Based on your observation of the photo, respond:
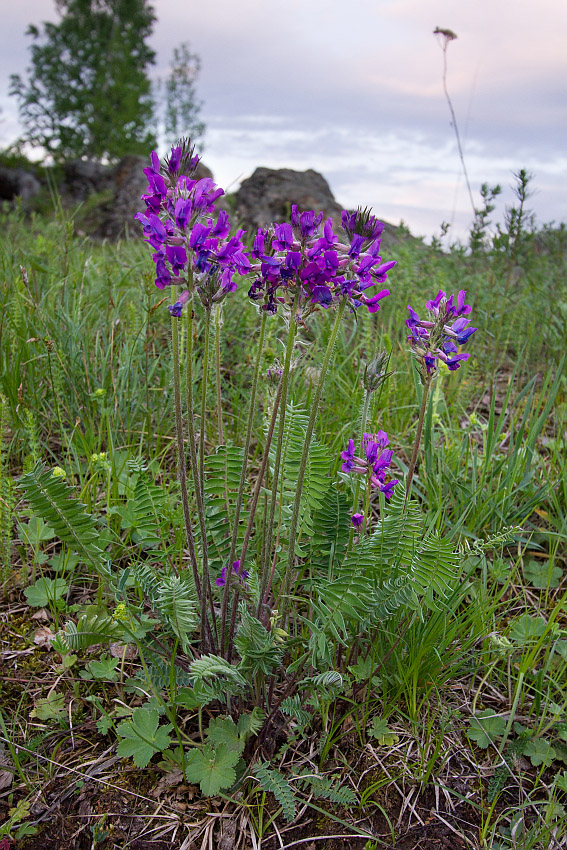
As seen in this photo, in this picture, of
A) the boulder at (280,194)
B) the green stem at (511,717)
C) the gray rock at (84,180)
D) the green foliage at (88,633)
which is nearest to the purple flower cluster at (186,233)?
the green foliage at (88,633)

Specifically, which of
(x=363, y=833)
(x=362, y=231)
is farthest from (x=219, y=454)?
(x=363, y=833)

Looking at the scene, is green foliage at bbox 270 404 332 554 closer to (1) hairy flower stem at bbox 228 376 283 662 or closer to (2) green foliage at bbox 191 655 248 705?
(1) hairy flower stem at bbox 228 376 283 662

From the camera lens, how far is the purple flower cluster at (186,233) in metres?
1.33

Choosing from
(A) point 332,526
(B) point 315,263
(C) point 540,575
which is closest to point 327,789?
(A) point 332,526

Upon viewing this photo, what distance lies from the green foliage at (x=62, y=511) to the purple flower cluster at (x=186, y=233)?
2.05 ft

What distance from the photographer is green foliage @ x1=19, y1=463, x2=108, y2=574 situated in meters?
1.60

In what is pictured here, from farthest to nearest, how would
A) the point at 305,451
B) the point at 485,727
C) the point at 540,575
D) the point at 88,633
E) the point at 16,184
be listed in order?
the point at 16,184 < the point at 540,575 < the point at 485,727 < the point at 88,633 < the point at 305,451

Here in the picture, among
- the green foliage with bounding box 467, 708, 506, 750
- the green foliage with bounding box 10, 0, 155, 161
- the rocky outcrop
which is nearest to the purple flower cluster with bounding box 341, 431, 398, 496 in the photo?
the green foliage with bounding box 467, 708, 506, 750

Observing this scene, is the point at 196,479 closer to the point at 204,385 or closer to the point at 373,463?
the point at 204,385

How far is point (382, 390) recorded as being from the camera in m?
2.84

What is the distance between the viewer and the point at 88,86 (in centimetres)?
2705

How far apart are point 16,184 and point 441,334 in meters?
22.4

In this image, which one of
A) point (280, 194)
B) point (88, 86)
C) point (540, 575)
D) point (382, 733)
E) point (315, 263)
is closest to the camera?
point (315, 263)

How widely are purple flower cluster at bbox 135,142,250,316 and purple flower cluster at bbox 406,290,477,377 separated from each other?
56 centimetres
